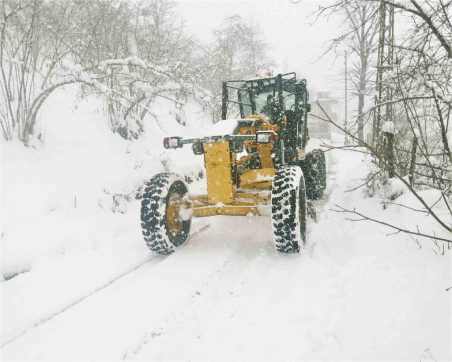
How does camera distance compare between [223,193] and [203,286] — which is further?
[223,193]

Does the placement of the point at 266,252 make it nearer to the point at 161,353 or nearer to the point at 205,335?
the point at 205,335

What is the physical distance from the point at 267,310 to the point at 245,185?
234 cm

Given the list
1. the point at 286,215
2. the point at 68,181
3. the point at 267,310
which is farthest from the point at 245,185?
the point at 68,181

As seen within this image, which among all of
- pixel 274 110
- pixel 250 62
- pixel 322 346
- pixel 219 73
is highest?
pixel 250 62

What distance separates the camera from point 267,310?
3.43m

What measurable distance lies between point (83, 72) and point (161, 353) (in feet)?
15.5

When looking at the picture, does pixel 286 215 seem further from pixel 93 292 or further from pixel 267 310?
pixel 93 292

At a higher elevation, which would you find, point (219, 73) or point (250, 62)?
point (250, 62)

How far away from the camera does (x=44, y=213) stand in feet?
17.8

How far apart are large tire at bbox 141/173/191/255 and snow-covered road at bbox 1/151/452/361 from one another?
27 cm

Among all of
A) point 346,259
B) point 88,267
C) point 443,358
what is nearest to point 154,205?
point 88,267

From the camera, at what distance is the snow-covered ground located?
9.50 ft

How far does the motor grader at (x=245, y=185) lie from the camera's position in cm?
443

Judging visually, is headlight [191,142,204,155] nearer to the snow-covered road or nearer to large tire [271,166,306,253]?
large tire [271,166,306,253]
